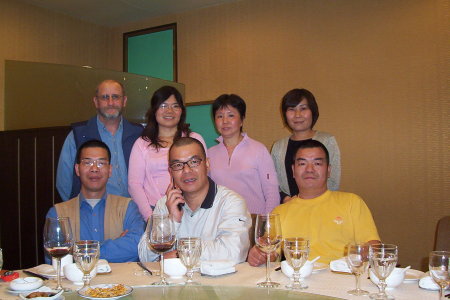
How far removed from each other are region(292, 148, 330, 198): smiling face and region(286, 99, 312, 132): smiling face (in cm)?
75

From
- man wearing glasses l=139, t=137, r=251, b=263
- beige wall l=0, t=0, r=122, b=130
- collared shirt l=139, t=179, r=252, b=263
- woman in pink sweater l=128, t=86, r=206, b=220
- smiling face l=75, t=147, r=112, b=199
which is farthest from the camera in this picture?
beige wall l=0, t=0, r=122, b=130

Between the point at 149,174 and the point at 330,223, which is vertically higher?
the point at 149,174

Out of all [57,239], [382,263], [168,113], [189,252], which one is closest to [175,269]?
[189,252]

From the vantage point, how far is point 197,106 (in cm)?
564

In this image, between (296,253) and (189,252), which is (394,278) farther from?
(189,252)

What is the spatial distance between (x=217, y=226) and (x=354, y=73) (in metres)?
3.04

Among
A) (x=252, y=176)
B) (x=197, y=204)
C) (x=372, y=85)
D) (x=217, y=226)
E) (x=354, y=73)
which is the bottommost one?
(x=217, y=226)

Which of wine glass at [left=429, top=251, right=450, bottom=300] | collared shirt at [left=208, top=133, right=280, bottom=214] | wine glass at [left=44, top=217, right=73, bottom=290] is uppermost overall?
collared shirt at [left=208, top=133, right=280, bottom=214]

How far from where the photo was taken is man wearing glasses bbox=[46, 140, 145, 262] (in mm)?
2488

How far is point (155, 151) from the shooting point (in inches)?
116

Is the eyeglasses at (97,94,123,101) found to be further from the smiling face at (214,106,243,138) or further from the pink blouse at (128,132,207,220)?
the smiling face at (214,106,243,138)

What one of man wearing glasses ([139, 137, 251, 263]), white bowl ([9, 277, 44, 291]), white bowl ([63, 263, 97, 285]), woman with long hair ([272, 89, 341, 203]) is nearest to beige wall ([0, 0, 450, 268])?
woman with long hair ([272, 89, 341, 203])

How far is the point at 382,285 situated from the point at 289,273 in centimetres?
33

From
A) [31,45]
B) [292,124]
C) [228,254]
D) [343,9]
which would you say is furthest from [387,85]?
[31,45]
